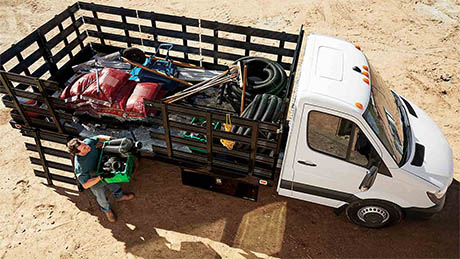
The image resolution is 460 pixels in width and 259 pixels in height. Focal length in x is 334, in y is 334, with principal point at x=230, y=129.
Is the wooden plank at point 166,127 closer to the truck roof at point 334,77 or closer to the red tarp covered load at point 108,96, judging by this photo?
the red tarp covered load at point 108,96

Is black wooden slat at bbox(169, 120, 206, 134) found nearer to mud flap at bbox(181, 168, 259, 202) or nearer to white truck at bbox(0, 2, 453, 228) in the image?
white truck at bbox(0, 2, 453, 228)

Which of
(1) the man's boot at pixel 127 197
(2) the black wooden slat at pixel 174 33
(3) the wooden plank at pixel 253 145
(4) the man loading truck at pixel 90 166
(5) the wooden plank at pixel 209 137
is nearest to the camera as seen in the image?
(3) the wooden plank at pixel 253 145

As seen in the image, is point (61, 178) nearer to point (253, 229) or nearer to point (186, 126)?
point (186, 126)

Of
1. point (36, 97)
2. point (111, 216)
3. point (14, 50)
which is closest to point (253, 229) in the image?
point (111, 216)

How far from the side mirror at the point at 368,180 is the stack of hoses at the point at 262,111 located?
1540mm

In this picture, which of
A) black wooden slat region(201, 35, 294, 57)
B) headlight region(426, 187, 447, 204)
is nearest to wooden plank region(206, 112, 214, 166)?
black wooden slat region(201, 35, 294, 57)

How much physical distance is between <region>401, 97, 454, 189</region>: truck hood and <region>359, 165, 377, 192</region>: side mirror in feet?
1.69

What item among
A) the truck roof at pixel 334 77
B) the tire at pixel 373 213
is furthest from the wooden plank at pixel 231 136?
the tire at pixel 373 213

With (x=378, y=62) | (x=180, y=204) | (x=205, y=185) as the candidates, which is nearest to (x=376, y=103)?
(x=205, y=185)

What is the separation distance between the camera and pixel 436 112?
843cm

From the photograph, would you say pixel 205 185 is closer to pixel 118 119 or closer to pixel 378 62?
pixel 118 119

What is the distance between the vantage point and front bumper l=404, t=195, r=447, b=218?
5207 mm

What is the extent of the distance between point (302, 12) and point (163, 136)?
908 centimetres

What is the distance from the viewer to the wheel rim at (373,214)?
5469 millimetres
